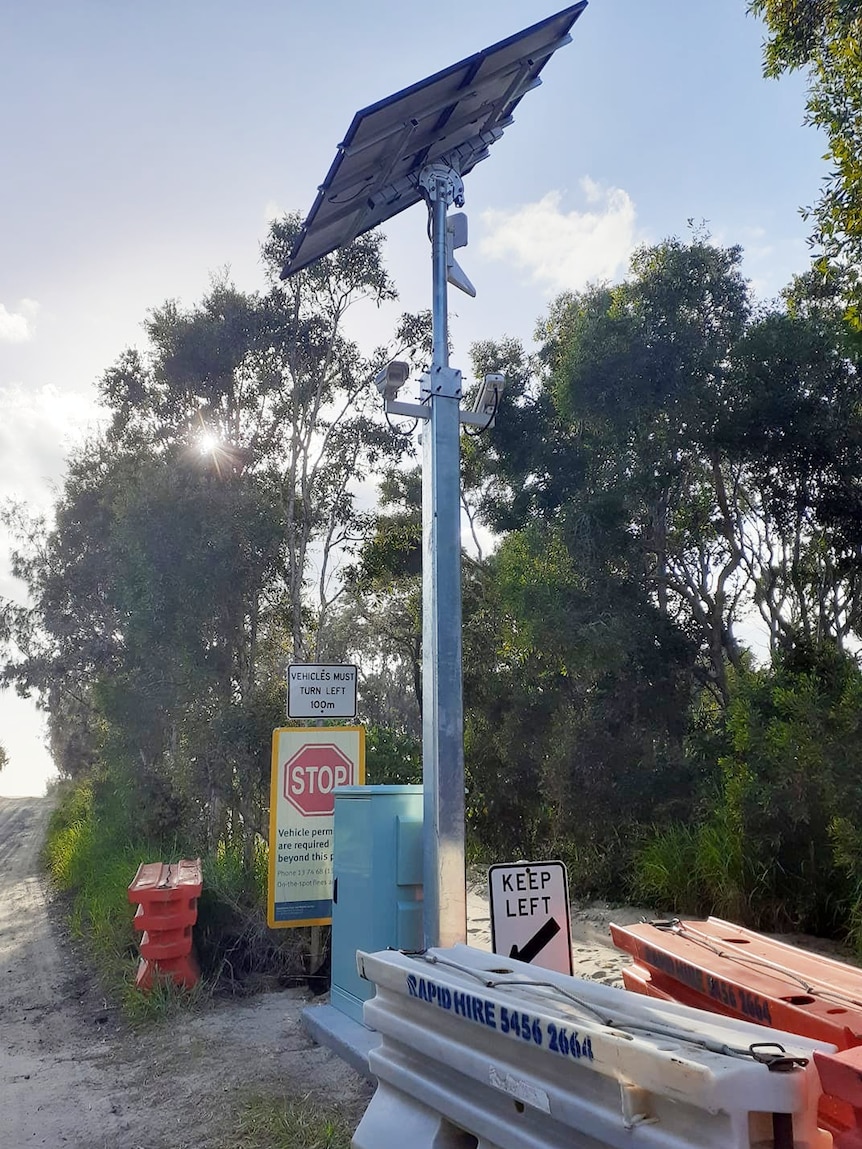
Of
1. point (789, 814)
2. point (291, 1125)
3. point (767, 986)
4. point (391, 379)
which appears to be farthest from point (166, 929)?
point (789, 814)

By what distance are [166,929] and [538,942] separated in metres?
3.91

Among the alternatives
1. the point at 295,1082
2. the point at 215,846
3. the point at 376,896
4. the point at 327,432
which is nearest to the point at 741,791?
the point at 376,896

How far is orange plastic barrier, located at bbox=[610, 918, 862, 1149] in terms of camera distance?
3105mm

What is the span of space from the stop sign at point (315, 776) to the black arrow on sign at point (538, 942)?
3402 millimetres

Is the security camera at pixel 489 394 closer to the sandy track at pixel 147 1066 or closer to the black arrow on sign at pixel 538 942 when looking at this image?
the black arrow on sign at pixel 538 942

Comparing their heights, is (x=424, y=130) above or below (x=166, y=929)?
above

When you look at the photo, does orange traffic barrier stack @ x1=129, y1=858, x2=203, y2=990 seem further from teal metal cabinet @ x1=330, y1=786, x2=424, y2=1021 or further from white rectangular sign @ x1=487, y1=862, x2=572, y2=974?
white rectangular sign @ x1=487, y1=862, x2=572, y2=974

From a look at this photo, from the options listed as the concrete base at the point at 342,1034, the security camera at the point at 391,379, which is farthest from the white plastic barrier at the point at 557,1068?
the security camera at the point at 391,379

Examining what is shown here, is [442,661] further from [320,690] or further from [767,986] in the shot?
[320,690]

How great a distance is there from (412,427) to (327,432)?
5.42 feet

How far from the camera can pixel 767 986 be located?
13.4 ft

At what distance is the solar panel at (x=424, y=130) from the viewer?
595cm

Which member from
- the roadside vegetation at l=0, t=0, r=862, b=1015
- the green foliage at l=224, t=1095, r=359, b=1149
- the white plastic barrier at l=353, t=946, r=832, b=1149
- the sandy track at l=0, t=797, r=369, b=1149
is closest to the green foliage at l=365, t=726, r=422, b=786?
the roadside vegetation at l=0, t=0, r=862, b=1015

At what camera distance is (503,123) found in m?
6.84
